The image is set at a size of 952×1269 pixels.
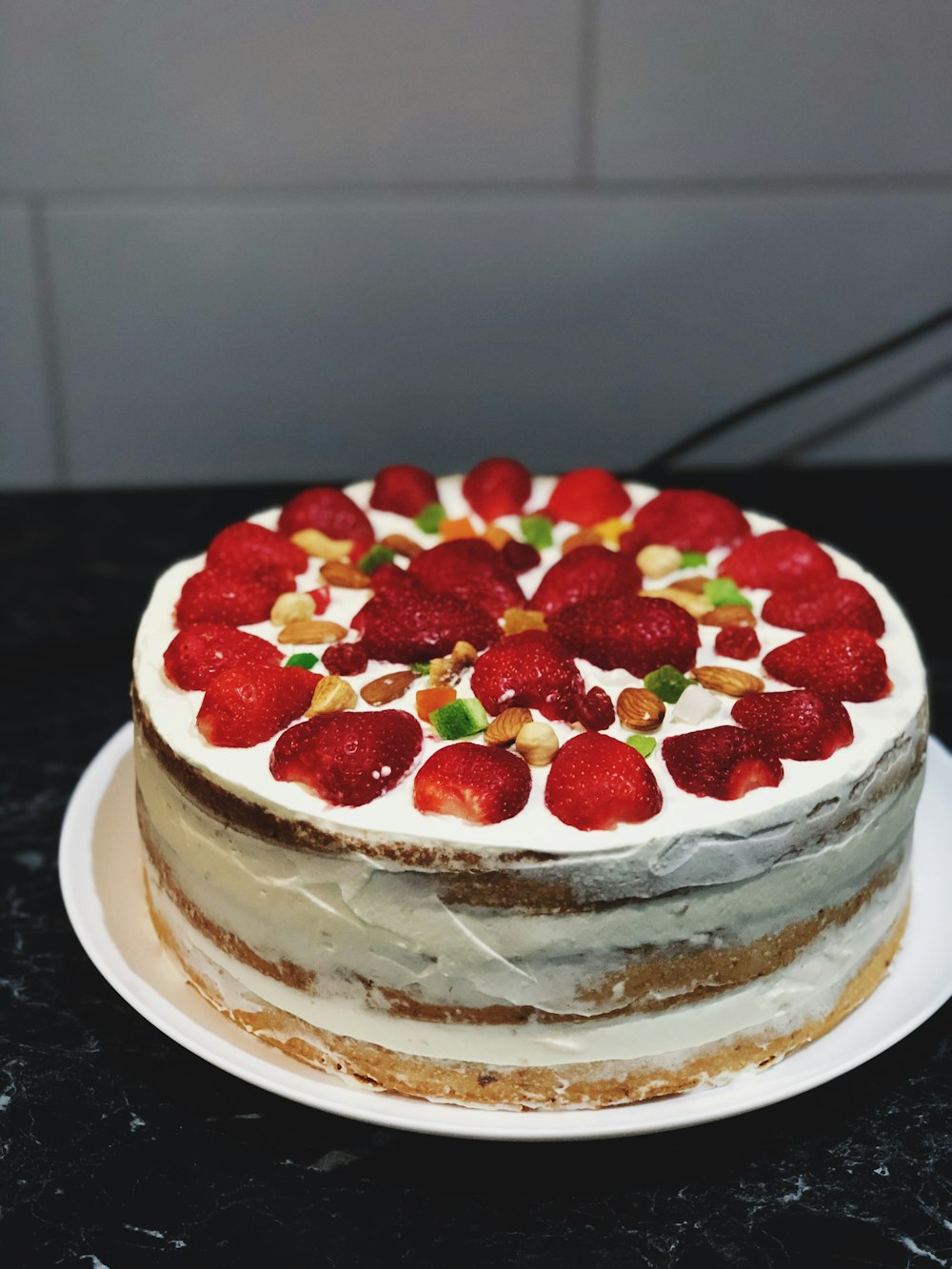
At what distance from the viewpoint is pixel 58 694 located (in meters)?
2.19

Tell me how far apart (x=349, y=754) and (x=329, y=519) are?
2.01 ft

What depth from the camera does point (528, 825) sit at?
1253mm

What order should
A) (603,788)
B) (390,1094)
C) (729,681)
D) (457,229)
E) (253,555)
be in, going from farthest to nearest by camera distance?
(457,229) < (253,555) < (729,681) < (390,1094) < (603,788)

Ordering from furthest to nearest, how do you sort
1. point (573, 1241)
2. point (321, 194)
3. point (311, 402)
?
point (311, 402) → point (321, 194) → point (573, 1241)

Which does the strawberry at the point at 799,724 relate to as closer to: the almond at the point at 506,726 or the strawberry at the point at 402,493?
the almond at the point at 506,726

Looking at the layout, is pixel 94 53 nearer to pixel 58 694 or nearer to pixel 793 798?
pixel 58 694

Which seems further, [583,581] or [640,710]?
[583,581]

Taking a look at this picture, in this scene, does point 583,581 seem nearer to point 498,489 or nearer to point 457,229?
point 498,489

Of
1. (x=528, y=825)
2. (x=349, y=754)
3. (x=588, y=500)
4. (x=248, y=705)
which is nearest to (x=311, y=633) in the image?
(x=248, y=705)

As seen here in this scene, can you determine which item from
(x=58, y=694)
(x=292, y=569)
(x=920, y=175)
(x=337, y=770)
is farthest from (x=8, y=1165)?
(x=920, y=175)

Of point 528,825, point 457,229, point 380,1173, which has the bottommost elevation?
point 380,1173

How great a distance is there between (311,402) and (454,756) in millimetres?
1426

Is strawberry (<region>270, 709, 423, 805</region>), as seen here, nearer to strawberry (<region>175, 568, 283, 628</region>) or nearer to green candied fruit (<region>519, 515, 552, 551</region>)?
strawberry (<region>175, 568, 283, 628</region>)

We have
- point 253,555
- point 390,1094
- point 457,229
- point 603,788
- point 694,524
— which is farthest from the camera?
point 457,229
